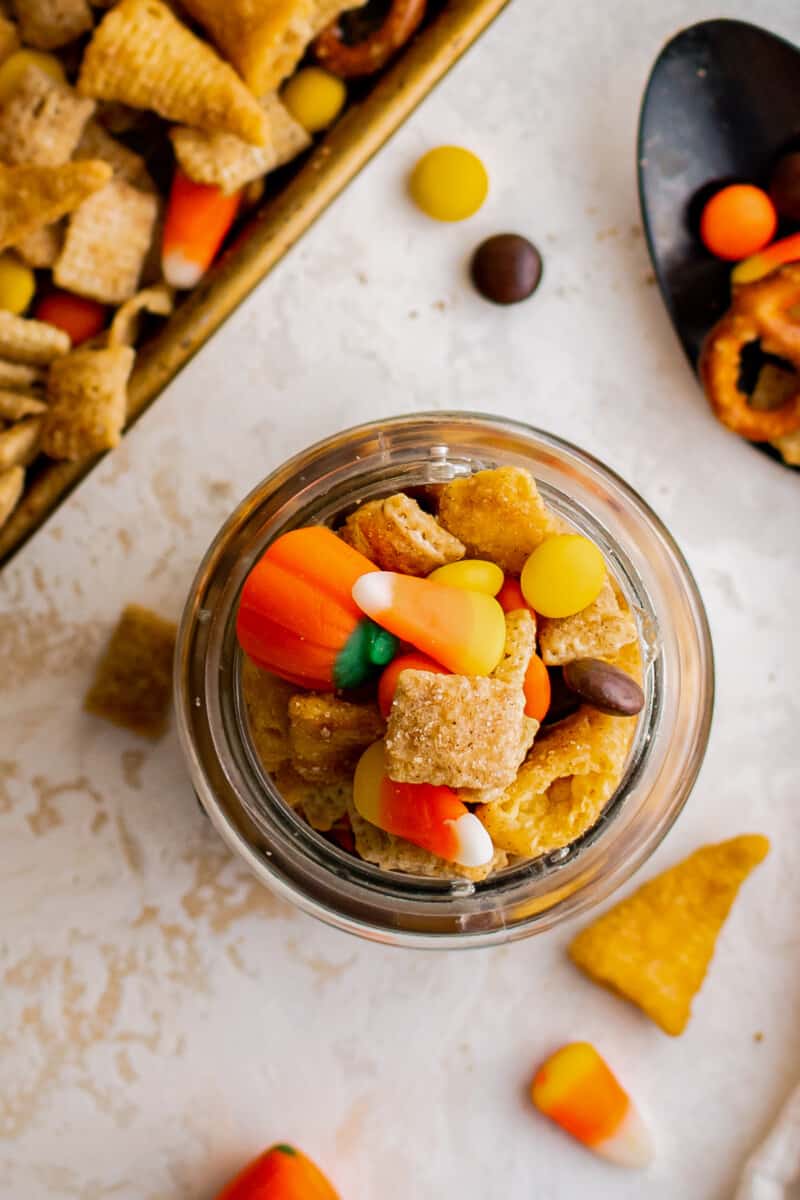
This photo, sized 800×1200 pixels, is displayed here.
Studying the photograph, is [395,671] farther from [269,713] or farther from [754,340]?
[754,340]

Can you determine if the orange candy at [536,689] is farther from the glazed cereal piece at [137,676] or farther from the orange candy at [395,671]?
the glazed cereal piece at [137,676]

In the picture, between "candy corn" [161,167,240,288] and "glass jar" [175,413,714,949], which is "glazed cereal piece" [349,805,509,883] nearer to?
"glass jar" [175,413,714,949]

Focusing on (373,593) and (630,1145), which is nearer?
(373,593)

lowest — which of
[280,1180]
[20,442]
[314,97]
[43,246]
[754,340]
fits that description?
[280,1180]

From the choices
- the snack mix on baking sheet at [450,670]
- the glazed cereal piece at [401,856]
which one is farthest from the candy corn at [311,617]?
the glazed cereal piece at [401,856]

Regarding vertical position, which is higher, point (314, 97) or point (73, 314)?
point (314, 97)

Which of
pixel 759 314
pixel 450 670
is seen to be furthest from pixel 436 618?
pixel 759 314

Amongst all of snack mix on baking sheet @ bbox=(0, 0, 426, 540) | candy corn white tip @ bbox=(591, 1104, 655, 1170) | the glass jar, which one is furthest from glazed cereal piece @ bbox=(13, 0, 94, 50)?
candy corn white tip @ bbox=(591, 1104, 655, 1170)
